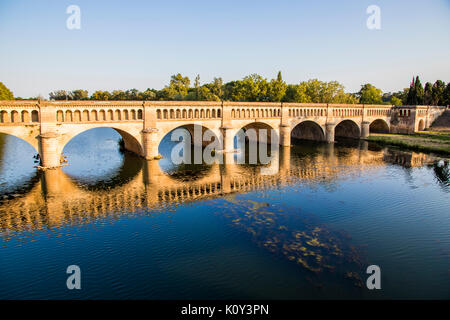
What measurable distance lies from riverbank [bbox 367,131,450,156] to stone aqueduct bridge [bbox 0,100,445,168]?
16.3ft

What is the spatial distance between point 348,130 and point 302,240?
62.8 m

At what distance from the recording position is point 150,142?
44.1 m

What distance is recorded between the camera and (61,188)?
31328mm

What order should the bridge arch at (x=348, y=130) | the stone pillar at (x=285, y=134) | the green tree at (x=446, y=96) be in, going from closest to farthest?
the stone pillar at (x=285, y=134) < the bridge arch at (x=348, y=130) < the green tree at (x=446, y=96)

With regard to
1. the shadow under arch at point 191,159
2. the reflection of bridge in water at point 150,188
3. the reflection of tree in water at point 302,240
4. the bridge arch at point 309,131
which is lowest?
the reflection of tree in water at point 302,240

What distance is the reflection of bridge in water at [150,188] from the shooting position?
24672 mm

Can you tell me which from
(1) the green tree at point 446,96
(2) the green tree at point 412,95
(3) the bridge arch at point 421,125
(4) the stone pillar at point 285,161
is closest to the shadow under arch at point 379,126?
(3) the bridge arch at point 421,125

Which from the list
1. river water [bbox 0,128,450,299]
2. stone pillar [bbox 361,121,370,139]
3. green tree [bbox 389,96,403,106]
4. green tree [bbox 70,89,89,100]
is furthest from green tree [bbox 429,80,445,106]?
green tree [bbox 70,89,89,100]

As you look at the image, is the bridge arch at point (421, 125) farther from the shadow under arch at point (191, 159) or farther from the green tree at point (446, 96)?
the shadow under arch at point (191, 159)

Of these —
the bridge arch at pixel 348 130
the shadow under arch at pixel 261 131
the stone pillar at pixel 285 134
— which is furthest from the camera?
the bridge arch at pixel 348 130

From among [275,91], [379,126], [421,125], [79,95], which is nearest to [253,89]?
[275,91]

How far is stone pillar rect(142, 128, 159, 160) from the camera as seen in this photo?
43509mm
